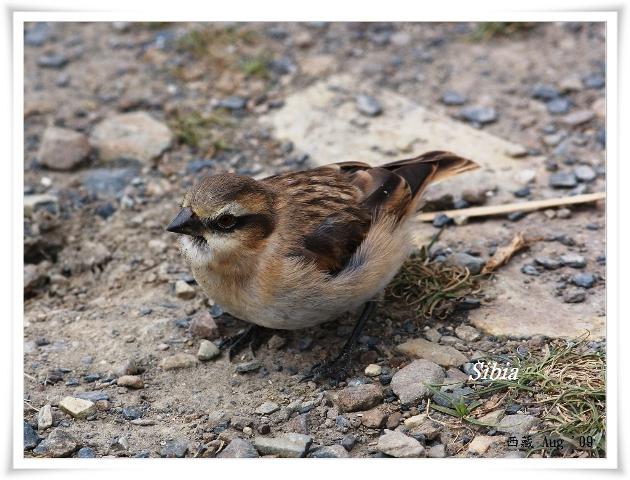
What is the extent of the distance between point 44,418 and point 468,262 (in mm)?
3408

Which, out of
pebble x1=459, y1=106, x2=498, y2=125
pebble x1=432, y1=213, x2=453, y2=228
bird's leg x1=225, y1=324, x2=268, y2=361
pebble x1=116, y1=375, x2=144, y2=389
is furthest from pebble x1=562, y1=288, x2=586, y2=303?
pebble x1=116, y1=375, x2=144, y2=389

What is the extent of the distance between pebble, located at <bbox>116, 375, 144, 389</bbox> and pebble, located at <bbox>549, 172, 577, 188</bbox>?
13.7 feet

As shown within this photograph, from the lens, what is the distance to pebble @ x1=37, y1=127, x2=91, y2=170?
28.3 ft

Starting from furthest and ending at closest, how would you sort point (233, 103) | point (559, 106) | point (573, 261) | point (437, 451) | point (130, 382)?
1. point (233, 103)
2. point (559, 106)
3. point (573, 261)
4. point (130, 382)
5. point (437, 451)

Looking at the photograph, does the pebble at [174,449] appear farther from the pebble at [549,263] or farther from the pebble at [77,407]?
the pebble at [549,263]

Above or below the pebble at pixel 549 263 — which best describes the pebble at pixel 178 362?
below

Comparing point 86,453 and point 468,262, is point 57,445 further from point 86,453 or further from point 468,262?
point 468,262

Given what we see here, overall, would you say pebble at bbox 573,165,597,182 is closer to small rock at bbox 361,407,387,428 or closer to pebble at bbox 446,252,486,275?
pebble at bbox 446,252,486,275

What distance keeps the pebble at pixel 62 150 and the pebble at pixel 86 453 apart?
3849 millimetres

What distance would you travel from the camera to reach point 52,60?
1002cm

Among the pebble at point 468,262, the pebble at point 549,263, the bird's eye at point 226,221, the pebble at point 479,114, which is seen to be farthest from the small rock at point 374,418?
the pebble at point 479,114

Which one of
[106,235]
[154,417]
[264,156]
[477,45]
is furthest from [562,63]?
[154,417]

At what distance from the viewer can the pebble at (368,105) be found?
30.0ft

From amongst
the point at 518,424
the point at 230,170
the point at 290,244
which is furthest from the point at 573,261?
the point at 230,170
